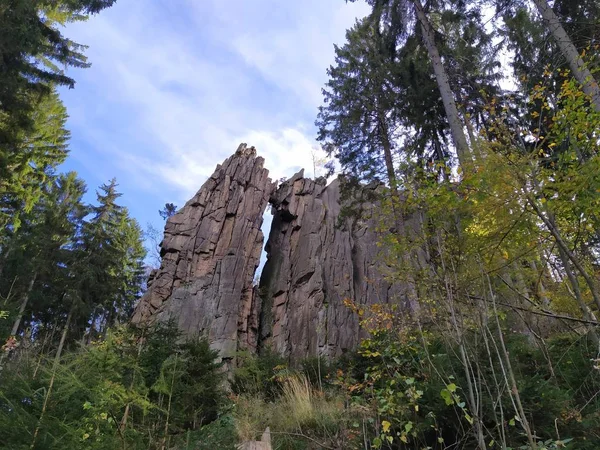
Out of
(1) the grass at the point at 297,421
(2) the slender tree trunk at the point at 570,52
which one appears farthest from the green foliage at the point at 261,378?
(2) the slender tree trunk at the point at 570,52

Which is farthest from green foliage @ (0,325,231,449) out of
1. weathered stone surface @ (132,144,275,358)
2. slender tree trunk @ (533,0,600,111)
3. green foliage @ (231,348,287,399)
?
weathered stone surface @ (132,144,275,358)

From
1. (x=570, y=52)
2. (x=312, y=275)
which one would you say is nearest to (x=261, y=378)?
(x=312, y=275)

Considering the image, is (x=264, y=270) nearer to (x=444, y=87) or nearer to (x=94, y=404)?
(x=444, y=87)

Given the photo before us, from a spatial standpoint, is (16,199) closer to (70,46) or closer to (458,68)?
(70,46)

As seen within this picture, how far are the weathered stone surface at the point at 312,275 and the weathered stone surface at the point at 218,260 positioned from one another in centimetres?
117

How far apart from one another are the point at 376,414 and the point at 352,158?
9610 millimetres

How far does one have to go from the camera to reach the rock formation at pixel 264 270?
17031 millimetres

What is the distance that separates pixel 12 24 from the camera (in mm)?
8047

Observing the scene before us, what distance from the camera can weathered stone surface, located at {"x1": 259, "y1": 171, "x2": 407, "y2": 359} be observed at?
17234 millimetres

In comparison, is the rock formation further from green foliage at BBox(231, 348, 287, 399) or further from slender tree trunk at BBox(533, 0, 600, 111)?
slender tree trunk at BBox(533, 0, 600, 111)

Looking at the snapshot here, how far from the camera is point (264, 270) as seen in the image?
2116 centimetres

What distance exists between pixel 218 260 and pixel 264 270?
3297mm

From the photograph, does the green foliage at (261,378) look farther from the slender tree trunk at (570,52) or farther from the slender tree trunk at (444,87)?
the slender tree trunk at (570,52)

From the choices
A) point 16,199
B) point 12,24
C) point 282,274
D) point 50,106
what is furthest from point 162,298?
point 12,24
